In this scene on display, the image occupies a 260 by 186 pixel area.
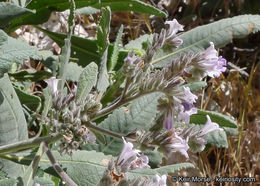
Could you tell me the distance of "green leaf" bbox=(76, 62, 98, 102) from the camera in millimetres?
1674

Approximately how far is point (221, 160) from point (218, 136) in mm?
790

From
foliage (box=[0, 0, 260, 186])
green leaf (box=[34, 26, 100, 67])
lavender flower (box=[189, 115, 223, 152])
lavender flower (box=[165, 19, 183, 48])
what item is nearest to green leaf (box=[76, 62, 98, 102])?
foliage (box=[0, 0, 260, 186])

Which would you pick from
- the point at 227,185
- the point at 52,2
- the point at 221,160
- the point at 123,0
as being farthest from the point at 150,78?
the point at 221,160

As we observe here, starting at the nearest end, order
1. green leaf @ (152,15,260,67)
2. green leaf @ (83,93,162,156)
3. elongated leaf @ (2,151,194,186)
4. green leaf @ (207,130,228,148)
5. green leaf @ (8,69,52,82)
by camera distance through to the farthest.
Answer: elongated leaf @ (2,151,194,186) → green leaf @ (83,93,162,156) → green leaf @ (207,130,228,148) → green leaf @ (152,15,260,67) → green leaf @ (8,69,52,82)

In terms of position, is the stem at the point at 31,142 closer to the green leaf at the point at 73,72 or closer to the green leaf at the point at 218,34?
the green leaf at the point at 73,72

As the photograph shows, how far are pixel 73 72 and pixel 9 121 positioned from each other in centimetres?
65

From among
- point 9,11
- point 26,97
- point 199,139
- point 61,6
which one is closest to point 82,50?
point 61,6

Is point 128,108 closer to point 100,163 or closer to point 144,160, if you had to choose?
point 100,163

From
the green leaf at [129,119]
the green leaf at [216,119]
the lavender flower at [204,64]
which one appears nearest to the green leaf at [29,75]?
the green leaf at [129,119]

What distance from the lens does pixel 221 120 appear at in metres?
2.09

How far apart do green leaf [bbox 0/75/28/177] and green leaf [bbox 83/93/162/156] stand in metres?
0.35

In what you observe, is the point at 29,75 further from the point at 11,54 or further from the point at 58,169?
the point at 58,169

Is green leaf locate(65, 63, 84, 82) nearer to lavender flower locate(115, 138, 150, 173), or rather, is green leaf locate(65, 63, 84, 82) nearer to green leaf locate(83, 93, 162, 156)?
green leaf locate(83, 93, 162, 156)

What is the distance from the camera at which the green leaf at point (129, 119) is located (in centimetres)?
198
